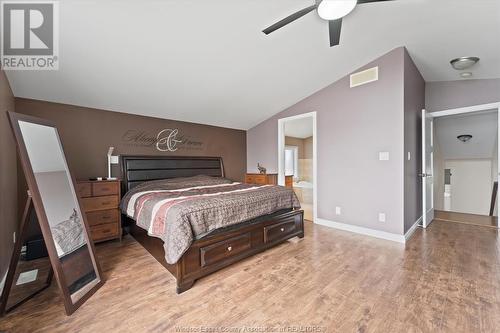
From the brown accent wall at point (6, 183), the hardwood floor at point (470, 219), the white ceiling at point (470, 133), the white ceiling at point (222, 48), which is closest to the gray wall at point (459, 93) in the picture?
the white ceiling at point (222, 48)

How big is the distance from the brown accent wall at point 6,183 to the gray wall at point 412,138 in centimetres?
485

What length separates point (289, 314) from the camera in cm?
169

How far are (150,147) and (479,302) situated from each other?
4609mm

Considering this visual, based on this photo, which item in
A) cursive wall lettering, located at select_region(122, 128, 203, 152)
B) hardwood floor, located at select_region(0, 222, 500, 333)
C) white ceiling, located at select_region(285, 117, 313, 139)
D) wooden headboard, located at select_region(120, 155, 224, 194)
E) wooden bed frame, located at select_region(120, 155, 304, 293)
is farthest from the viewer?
white ceiling, located at select_region(285, 117, 313, 139)

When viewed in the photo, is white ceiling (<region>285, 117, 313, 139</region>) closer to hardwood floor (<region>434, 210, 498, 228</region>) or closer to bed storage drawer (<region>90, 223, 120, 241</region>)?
hardwood floor (<region>434, 210, 498, 228</region>)

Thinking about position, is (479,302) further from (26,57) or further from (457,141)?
(457,141)

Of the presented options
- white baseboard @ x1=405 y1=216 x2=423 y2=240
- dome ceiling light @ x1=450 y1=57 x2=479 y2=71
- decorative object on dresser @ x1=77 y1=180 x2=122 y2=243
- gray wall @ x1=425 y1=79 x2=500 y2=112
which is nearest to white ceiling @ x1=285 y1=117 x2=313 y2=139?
gray wall @ x1=425 y1=79 x2=500 y2=112

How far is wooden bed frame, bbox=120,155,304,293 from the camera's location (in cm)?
210

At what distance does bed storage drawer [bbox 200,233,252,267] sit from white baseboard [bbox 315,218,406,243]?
204cm

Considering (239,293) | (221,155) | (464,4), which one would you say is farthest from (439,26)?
(221,155)

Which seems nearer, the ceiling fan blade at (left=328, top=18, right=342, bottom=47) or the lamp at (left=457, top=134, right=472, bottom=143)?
the ceiling fan blade at (left=328, top=18, right=342, bottom=47)

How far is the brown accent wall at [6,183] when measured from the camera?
2.08 meters

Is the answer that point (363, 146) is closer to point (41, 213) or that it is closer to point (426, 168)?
point (426, 168)

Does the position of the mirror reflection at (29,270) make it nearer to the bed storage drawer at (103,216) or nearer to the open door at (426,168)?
the bed storage drawer at (103,216)
